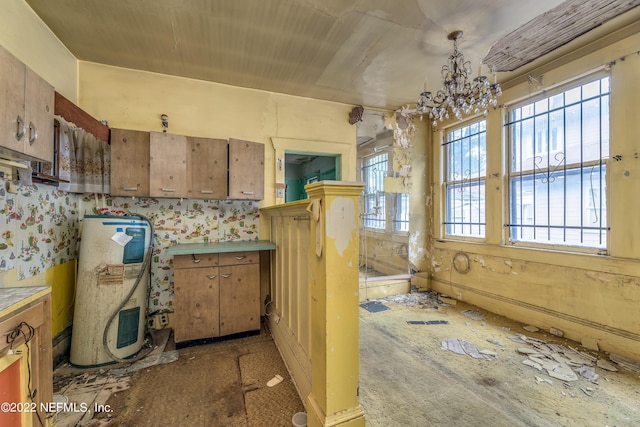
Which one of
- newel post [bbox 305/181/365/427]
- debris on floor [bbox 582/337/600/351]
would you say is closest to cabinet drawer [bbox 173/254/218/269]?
newel post [bbox 305/181/365/427]

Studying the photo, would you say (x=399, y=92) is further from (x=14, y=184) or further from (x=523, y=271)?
(x=14, y=184)

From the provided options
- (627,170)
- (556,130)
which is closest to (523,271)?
(627,170)

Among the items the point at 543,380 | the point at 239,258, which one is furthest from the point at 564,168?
the point at 239,258

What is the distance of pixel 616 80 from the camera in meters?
2.30

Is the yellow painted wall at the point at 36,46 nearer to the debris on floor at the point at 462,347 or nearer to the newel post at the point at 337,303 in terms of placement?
the newel post at the point at 337,303

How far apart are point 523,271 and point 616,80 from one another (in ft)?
6.61

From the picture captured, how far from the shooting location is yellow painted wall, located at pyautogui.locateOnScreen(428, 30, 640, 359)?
2.21 metres

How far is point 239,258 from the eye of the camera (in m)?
2.57

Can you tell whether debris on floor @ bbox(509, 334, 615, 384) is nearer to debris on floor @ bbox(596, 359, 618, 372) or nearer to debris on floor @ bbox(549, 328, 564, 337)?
debris on floor @ bbox(596, 359, 618, 372)

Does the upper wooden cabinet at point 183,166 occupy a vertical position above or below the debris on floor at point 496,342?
above

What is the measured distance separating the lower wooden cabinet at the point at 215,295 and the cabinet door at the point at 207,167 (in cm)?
68

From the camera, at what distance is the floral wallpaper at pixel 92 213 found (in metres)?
1.76

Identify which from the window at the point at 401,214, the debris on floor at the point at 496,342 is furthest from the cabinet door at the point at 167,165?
the debris on floor at the point at 496,342

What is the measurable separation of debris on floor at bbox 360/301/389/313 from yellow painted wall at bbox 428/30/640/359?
1.24 metres
